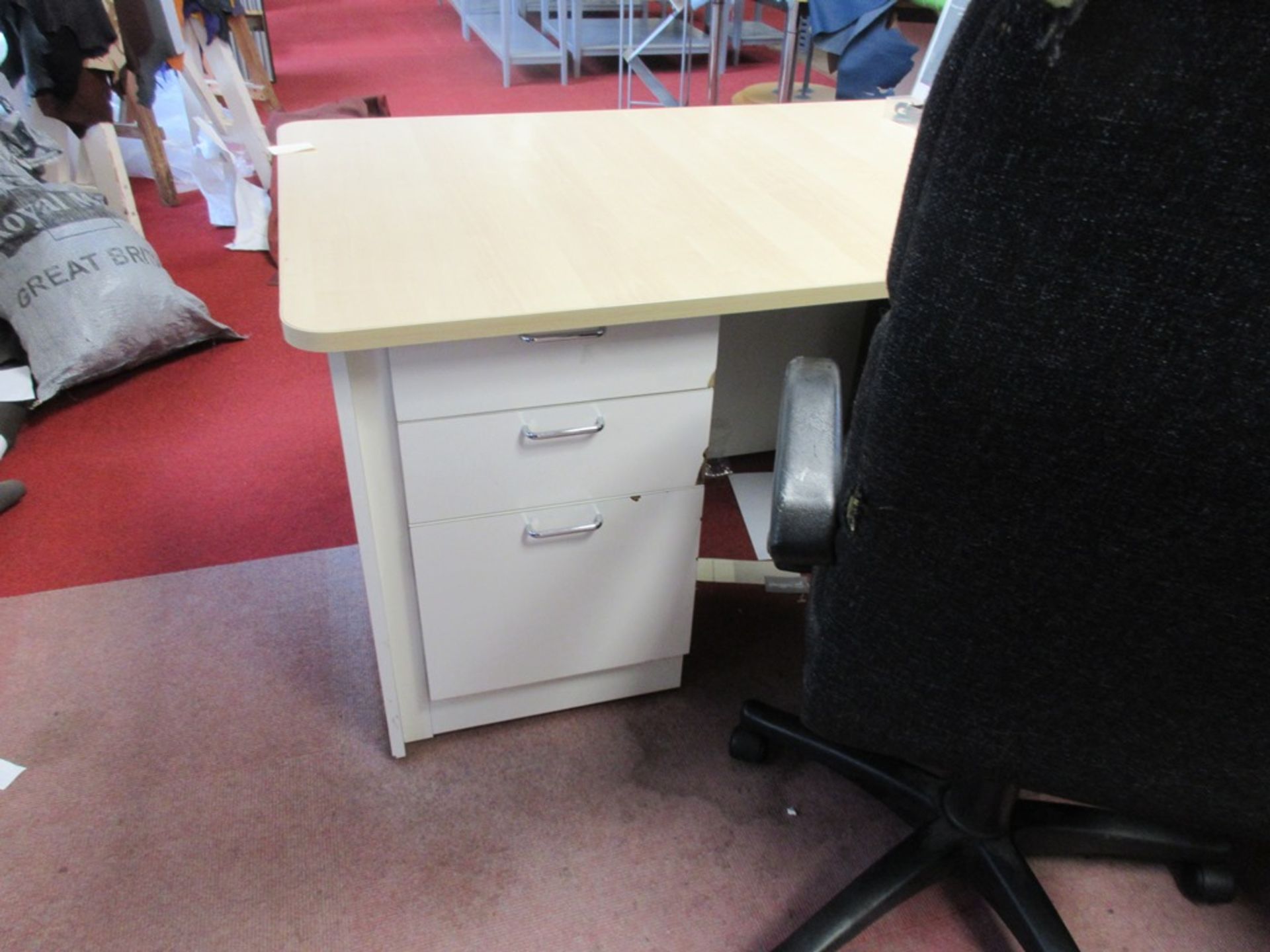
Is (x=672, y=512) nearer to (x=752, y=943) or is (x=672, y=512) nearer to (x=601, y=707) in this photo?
(x=601, y=707)

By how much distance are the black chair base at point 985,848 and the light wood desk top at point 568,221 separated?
1.99ft

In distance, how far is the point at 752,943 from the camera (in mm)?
Result: 1095

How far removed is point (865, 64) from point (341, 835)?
5.82 feet

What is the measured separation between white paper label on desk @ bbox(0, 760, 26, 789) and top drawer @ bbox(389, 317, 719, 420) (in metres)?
0.83

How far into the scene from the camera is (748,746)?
129 cm

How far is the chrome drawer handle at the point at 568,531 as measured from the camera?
3.65 feet

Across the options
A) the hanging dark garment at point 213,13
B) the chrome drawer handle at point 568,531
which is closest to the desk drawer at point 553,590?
the chrome drawer handle at point 568,531

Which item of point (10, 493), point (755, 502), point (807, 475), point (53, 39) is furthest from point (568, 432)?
point (53, 39)

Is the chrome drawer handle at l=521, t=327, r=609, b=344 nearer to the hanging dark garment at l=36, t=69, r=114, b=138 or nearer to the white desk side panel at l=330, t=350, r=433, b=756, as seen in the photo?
the white desk side panel at l=330, t=350, r=433, b=756

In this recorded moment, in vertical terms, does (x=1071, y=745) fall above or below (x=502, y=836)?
above

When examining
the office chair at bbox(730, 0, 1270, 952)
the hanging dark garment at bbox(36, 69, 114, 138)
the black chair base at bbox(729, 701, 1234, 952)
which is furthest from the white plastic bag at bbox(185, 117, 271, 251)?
the office chair at bbox(730, 0, 1270, 952)

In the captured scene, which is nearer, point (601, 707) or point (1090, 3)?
point (1090, 3)

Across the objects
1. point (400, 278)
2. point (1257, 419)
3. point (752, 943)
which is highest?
point (1257, 419)

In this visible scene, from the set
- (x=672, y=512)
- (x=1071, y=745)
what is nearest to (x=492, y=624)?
(x=672, y=512)
